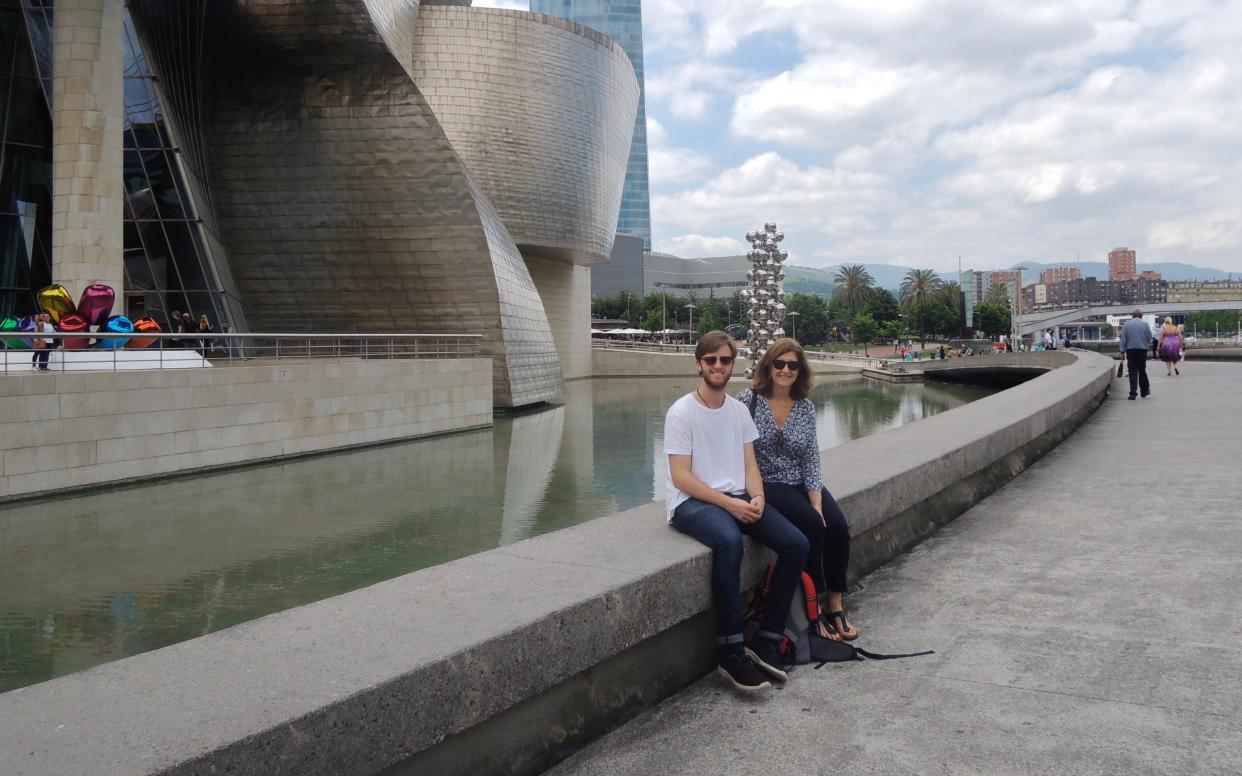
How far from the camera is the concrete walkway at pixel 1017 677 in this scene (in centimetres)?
282

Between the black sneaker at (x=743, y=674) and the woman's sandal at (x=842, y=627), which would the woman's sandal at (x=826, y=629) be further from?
the black sneaker at (x=743, y=674)

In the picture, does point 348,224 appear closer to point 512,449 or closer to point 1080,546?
point 512,449

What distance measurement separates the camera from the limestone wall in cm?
1226

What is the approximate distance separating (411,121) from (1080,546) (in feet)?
68.7

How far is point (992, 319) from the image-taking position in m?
115

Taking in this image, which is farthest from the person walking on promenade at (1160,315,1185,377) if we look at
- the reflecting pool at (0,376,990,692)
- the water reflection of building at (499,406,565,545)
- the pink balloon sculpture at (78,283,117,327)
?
the pink balloon sculpture at (78,283,117,327)

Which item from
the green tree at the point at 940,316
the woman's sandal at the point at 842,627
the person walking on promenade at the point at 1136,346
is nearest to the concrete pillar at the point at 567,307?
the person walking on promenade at the point at 1136,346

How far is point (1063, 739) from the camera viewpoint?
2877 millimetres

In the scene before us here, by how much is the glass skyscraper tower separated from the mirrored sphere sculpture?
12750 centimetres

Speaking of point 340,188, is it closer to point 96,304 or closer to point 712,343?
point 96,304

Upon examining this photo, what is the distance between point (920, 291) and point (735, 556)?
10094cm

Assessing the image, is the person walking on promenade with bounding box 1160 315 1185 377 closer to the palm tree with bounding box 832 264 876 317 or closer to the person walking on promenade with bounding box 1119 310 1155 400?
the person walking on promenade with bounding box 1119 310 1155 400

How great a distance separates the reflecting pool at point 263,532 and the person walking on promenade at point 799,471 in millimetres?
974

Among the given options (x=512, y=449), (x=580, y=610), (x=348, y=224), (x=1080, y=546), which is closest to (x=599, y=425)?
(x=512, y=449)
